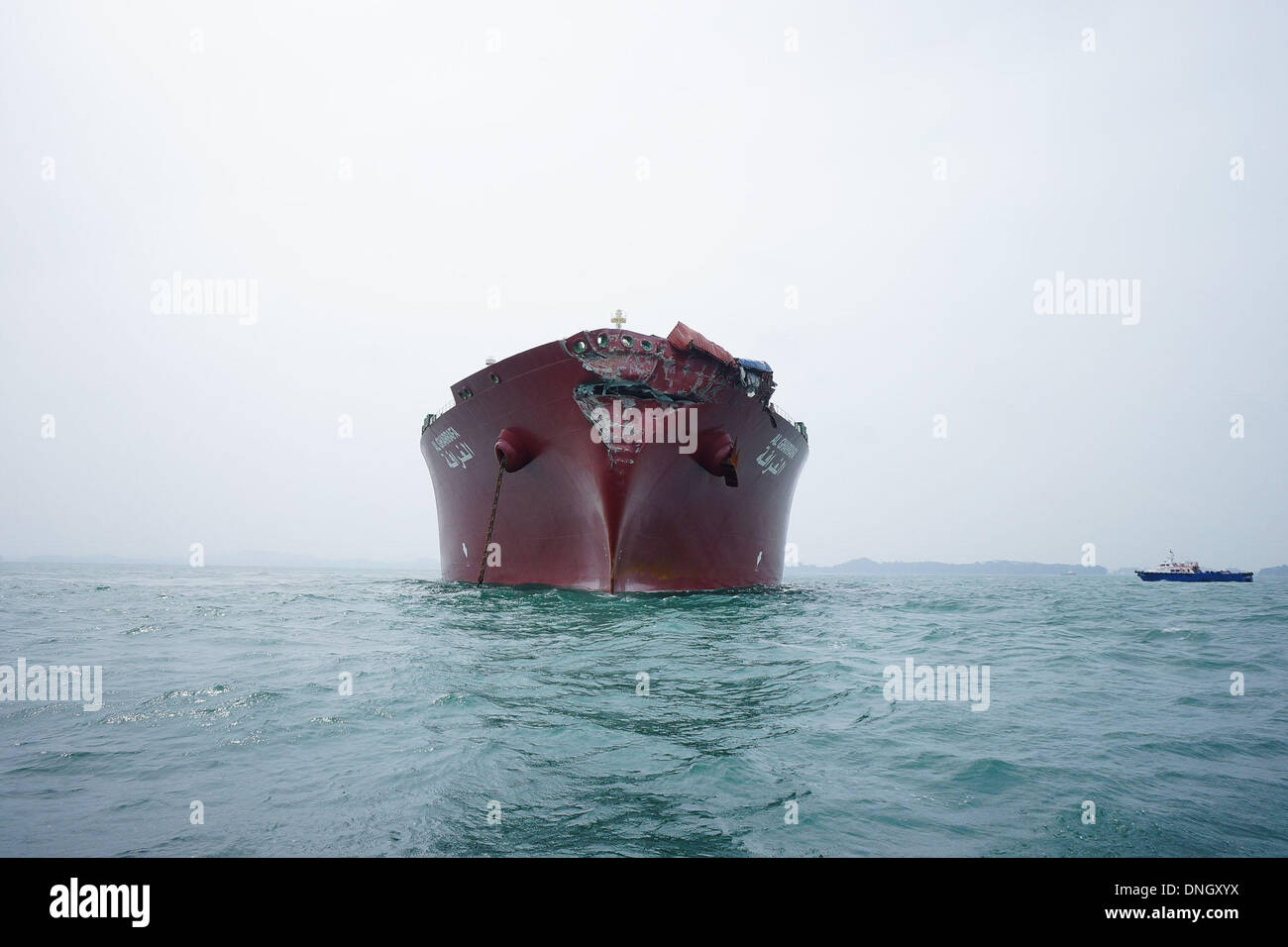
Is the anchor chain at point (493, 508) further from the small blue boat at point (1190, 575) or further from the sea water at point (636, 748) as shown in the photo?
the small blue boat at point (1190, 575)

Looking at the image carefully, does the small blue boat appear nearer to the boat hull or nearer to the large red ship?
the boat hull

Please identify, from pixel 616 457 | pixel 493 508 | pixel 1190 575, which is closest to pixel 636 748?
pixel 616 457

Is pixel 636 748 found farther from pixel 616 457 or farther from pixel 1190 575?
pixel 1190 575

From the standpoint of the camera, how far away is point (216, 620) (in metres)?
12.9

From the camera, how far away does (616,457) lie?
13602mm

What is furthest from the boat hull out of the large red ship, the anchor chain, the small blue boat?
the anchor chain

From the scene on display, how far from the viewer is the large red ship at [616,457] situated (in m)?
13.6

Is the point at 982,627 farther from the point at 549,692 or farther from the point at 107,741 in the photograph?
the point at 107,741

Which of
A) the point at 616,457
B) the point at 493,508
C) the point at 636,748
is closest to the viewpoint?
the point at 636,748

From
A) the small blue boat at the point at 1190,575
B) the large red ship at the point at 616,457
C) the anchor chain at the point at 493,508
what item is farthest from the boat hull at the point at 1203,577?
the anchor chain at the point at 493,508

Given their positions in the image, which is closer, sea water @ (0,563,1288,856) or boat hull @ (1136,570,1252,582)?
sea water @ (0,563,1288,856)

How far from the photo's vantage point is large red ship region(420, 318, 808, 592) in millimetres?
13594

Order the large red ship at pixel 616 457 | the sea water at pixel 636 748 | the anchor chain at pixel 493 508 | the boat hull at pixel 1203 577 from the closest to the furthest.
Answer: the sea water at pixel 636 748 < the large red ship at pixel 616 457 < the anchor chain at pixel 493 508 < the boat hull at pixel 1203 577

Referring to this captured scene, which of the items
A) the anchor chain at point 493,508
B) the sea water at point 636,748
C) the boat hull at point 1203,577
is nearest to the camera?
the sea water at point 636,748
